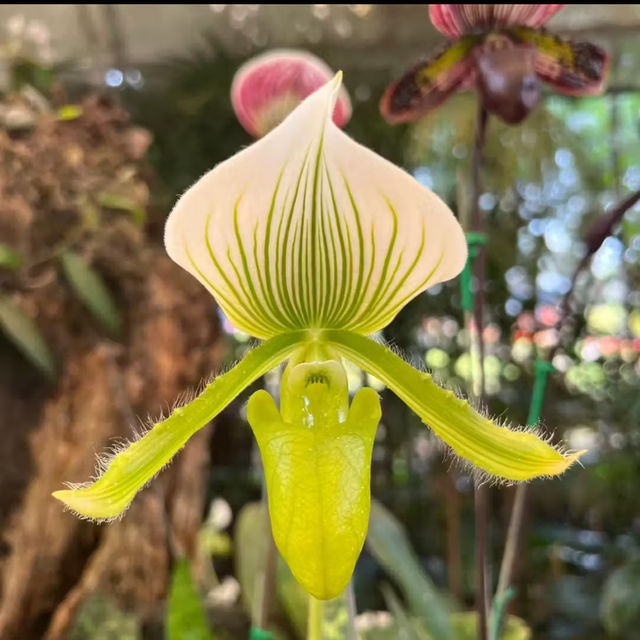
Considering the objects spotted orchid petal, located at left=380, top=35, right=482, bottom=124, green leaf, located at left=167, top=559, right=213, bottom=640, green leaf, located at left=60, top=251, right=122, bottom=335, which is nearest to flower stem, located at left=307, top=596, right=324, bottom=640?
green leaf, located at left=167, top=559, right=213, bottom=640

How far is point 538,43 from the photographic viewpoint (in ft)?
1.73

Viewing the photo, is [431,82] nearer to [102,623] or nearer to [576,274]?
[576,274]

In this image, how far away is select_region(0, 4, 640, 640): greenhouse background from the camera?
3.08ft

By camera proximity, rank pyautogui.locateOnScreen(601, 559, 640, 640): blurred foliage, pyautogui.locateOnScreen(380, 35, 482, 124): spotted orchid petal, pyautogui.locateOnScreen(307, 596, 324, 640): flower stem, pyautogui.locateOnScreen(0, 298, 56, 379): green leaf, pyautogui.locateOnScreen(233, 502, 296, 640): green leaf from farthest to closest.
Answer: pyautogui.locateOnScreen(601, 559, 640, 640): blurred foliage, pyautogui.locateOnScreen(0, 298, 56, 379): green leaf, pyautogui.locateOnScreen(233, 502, 296, 640): green leaf, pyautogui.locateOnScreen(380, 35, 482, 124): spotted orchid petal, pyautogui.locateOnScreen(307, 596, 324, 640): flower stem

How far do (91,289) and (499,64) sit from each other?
778 millimetres

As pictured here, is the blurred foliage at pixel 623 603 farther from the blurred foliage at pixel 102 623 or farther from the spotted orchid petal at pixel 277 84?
the spotted orchid petal at pixel 277 84

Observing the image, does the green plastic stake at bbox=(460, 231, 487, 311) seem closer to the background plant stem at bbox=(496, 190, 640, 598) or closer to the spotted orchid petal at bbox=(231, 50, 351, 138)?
the background plant stem at bbox=(496, 190, 640, 598)

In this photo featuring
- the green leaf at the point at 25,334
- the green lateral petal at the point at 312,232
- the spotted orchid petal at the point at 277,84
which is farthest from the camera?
the green leaf at the point at 25,334

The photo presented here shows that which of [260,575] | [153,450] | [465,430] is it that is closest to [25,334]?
[260,575]

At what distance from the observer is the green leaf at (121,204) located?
1.00 m

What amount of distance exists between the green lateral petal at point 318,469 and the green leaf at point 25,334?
72 centimetres

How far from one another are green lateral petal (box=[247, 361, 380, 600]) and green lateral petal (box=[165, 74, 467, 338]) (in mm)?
47

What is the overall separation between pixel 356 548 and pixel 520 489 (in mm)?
207

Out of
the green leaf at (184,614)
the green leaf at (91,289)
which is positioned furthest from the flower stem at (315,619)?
the green leaf at (91,289)
